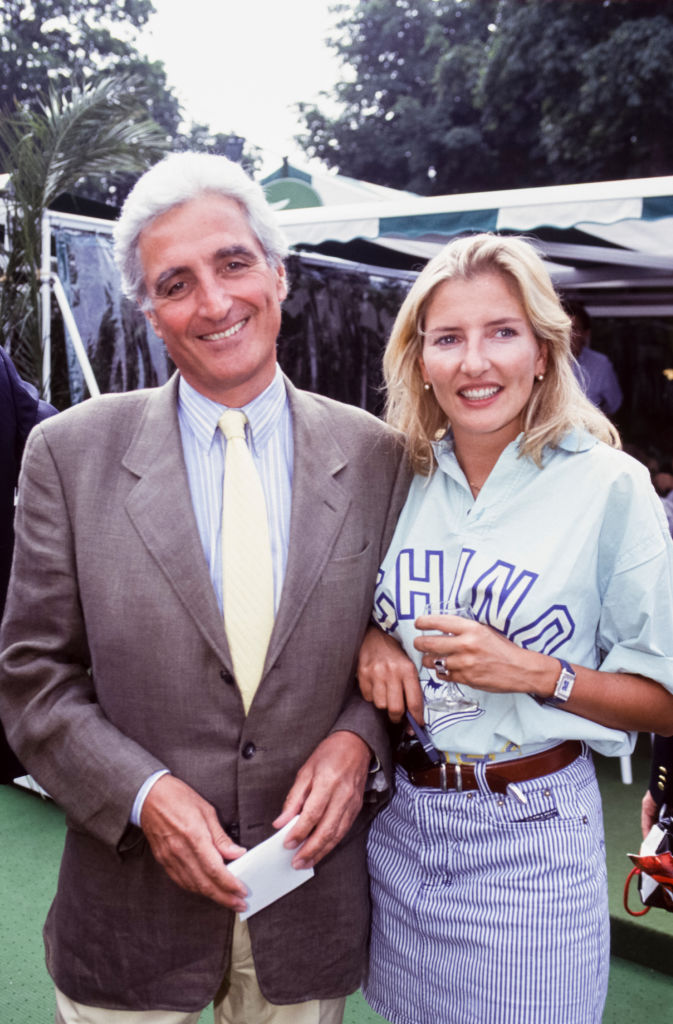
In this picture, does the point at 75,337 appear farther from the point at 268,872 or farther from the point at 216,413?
the point at 268,872

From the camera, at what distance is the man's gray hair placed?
1.65 metres

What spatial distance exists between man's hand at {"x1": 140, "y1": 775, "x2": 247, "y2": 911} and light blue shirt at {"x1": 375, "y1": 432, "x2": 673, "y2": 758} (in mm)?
453

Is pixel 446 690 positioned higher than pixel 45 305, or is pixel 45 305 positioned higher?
pixel 45 305

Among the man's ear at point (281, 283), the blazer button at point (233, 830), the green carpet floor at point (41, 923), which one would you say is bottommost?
the green carpet floor at point (41, 923)

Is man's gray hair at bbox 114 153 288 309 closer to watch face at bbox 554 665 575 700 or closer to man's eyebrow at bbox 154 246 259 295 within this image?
man's eyebrow at bbox 154 246 259 295

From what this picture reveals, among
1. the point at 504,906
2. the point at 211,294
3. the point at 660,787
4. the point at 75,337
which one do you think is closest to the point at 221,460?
the point at 211,294

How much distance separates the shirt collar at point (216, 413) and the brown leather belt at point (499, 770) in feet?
2.33

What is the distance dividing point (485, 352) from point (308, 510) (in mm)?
456

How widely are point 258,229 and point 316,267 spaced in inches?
179

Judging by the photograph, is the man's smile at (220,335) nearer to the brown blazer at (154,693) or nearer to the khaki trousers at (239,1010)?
the brown blazer at (154,693)

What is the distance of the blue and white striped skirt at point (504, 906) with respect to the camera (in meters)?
1.58

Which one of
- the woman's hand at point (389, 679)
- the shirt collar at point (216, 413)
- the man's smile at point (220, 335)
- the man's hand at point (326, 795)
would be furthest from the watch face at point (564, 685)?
the man's smile at point (220, 335)

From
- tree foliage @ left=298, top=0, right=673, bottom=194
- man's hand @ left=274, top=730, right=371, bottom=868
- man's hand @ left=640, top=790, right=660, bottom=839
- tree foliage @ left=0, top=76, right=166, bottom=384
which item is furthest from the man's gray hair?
tree foliage @ left=298, top=0, right=673, bottom=194

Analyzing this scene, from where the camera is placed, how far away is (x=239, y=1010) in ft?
5.81
